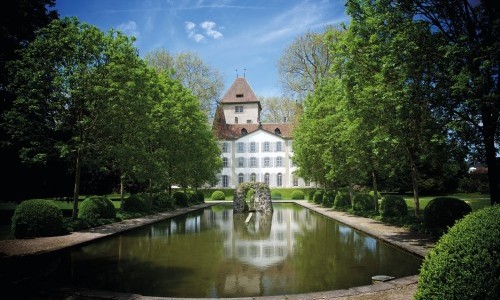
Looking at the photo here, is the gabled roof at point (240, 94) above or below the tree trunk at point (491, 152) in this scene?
above

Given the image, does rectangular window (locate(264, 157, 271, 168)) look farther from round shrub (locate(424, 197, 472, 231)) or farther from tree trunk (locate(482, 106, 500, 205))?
tree trunk (locate(482, 106, 500, 205))

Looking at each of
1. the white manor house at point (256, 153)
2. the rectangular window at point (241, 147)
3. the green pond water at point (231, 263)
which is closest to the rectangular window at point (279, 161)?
the white manor house at point (256, 153)

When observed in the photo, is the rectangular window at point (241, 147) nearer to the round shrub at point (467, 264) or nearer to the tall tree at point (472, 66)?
the tall tree at point (472, 66)

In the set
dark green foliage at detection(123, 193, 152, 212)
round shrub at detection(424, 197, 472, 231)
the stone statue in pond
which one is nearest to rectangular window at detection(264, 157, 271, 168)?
the stone statue in pond

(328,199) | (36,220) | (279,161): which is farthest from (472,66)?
(279,161)

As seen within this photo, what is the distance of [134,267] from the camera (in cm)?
864

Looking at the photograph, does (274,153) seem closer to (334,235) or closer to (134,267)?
(334,235)

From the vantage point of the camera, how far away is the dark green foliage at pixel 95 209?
1617 cm

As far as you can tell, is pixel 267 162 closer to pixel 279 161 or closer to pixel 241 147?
pixel 279 161

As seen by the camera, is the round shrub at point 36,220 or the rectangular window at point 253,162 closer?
the round shrub at point 36,220

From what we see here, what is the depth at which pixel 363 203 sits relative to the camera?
867 inches

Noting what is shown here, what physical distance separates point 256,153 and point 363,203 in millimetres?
37126

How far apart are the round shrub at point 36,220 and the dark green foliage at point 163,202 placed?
1177 centimetres

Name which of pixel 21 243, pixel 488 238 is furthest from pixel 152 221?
pixel 488 238
